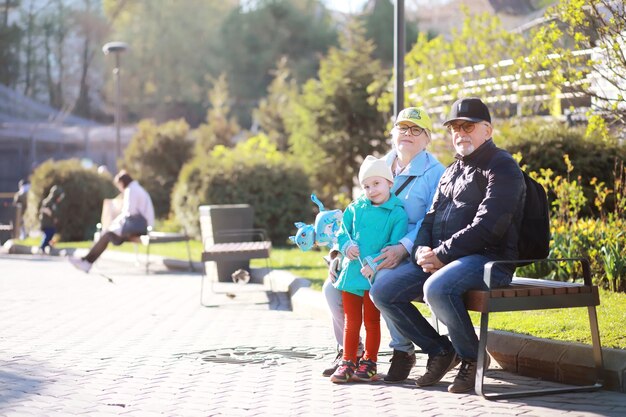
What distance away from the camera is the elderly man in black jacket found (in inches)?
254

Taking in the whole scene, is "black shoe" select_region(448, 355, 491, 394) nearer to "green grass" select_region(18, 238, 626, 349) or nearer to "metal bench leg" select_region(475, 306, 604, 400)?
"metal bench leg" select_region(475, 306, 604, 400)

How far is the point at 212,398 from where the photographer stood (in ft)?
21.5

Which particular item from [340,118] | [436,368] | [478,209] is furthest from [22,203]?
[478,209]

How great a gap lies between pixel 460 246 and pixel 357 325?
0.97 metres

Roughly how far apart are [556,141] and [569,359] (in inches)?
410

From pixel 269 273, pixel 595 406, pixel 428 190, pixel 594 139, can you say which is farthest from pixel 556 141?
pixel 595 406

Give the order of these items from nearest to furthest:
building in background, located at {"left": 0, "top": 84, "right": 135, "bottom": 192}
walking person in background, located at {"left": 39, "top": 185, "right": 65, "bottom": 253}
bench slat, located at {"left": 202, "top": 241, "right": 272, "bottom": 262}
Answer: bench slat, located at {"left": 202, "top": 241, "right": 272, "bottom": 262}
walking person in background, located at {"left": 39, "top": 185, "right": 65, "bottom": 253}
building in background, located at {"left": 0, "top": 84, "right": 135, "bottom": 192}

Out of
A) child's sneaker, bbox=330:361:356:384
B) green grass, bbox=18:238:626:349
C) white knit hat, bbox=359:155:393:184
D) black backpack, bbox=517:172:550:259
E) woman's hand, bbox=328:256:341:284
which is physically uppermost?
white knit hat, bbox=359:155:393:184

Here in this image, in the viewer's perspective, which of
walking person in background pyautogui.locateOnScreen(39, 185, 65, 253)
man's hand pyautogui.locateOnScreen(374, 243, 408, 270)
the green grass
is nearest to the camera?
man's hand pyautogui.locateOnScreen(374, 243, 408, 270)

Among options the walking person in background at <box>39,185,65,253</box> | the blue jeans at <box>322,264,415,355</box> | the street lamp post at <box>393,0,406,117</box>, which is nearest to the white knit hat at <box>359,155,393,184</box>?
A: the blue jeans at <box>322,264,415,355</box>

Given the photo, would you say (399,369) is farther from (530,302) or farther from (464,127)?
(464,127)

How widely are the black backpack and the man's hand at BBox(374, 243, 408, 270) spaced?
0.74 metres

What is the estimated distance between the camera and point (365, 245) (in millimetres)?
7027

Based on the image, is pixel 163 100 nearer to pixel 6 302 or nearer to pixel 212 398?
pixel 6 302
